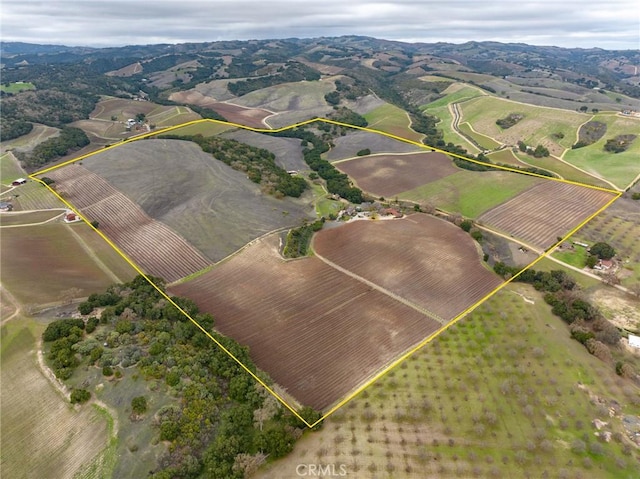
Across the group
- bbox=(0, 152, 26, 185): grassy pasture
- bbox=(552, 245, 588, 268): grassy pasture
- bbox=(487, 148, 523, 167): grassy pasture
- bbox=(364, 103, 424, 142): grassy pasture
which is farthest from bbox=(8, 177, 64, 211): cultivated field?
bbox=(487, 148, 523, 167): grassy pasture

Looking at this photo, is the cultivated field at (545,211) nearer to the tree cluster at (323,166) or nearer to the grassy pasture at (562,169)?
the grassy pasture at (562,169)

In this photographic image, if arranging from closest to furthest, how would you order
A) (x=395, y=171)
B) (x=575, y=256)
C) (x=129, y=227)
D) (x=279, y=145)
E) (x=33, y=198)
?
(x=575, y=256), (x=129, y=227), (x=33, y=198), (x=395, y=171), (x=279, y=145)

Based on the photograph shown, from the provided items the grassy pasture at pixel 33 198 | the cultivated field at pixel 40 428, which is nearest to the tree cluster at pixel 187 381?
the cultivated field at pixel 40 428

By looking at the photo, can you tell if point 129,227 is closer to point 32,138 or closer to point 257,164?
point 257,164

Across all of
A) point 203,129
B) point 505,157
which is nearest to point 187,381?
point 505,157

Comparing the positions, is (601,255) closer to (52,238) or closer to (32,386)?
(32,386)

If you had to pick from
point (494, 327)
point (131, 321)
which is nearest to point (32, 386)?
point (131, 321)
